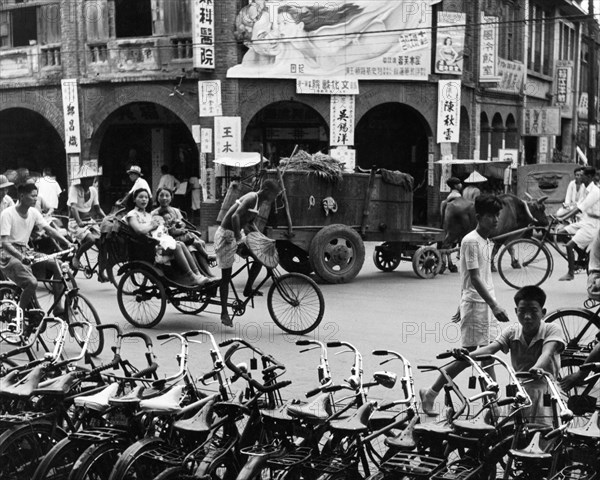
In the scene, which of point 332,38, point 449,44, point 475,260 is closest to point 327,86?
point 332,38

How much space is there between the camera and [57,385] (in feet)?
15.6

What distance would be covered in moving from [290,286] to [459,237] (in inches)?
212

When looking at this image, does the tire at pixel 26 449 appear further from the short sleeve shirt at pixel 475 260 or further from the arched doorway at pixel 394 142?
the arched doorway at pixel 394 142

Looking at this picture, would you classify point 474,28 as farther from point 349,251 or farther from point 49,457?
point 49,457

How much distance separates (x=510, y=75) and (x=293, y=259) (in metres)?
17.2

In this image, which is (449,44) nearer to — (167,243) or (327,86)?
(327,86)

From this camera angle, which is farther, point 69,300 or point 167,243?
point 167,243

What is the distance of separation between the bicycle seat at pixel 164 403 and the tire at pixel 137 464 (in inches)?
6.3

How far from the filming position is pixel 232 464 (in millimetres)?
4516

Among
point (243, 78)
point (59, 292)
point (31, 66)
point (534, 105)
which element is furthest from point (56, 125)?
point (534, 105)

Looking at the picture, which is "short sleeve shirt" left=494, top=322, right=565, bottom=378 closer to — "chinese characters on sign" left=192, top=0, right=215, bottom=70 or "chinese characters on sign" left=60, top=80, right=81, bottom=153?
"chinese characters on sign" left=192, top=0, right=215, bottom=70

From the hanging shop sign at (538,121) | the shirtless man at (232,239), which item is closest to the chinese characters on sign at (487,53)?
the hanging shop sign at (538,121)

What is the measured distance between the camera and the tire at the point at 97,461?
162 inches

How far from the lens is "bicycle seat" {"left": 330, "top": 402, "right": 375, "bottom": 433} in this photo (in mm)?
4234
